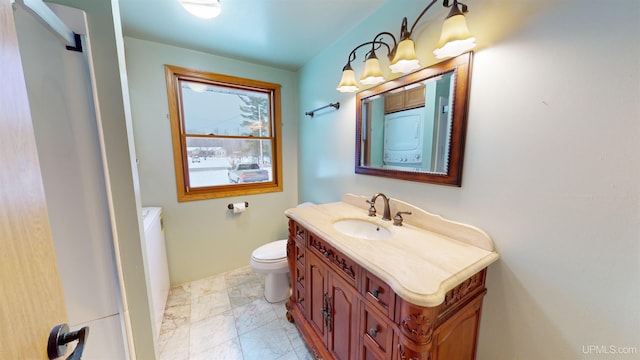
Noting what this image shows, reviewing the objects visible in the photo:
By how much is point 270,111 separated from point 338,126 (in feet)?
3.17

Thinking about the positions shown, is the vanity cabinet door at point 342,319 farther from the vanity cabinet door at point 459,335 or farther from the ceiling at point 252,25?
the ceiling at point 252,25

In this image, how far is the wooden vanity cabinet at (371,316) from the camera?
758mm

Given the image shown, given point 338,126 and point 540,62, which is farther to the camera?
point 338,126

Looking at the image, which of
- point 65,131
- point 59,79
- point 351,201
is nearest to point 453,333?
point 351,201

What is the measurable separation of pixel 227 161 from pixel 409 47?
192 centimetres

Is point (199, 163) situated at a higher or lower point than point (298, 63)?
lower

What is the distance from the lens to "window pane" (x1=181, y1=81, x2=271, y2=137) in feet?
6.77

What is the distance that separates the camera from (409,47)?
3.59 ft

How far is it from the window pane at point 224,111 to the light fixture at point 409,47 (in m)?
1.20

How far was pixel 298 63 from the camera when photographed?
2.23 metres

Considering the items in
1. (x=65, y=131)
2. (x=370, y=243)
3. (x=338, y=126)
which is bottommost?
(x=370, y=243)

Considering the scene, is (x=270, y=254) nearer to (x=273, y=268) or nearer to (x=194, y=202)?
(x=273, y=268)

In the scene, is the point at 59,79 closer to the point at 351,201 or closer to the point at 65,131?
the point at 65,131

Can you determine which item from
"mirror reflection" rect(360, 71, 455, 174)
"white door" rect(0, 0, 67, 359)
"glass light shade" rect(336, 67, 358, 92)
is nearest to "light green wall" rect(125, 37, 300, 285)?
"glass light shade" rect(336, 67, 358, 92)
